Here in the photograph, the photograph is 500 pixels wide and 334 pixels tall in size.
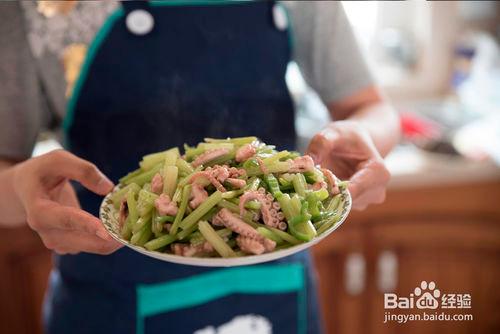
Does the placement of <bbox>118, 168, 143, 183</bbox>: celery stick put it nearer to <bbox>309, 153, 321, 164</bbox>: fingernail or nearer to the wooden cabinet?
<bbox>309, 153, 321, 164</bbox>: fingernail

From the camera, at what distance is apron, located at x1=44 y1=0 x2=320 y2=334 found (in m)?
0.66

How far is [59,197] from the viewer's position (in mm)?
608

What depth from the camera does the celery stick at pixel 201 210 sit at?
51 cm

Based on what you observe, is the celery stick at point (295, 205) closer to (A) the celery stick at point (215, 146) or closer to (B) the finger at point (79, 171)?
(A) the celery stick at point (215, 146)

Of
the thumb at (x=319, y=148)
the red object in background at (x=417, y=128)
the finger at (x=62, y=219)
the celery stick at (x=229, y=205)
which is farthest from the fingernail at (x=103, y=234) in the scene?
the red object in background at (x=417, y=128)

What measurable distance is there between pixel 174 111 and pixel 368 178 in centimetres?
24

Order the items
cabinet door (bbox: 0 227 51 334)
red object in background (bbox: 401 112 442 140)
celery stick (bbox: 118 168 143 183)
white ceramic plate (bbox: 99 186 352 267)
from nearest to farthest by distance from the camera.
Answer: white ceramic plate (bbox: 99 186 352 267) < celery stick (bbox: 118 168 143 183) < cabinet door (bbox: 0 227 51 334) < red object in background (bbox: 401 112 442 140)

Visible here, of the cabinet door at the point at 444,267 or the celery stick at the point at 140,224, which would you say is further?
the cabinet door at the point at 444,267

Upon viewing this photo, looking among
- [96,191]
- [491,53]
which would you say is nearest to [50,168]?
[96,191]

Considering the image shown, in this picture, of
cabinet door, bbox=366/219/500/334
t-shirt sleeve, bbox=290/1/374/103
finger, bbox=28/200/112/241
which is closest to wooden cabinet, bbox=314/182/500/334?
cabinet door, bbox=366/219/500/334

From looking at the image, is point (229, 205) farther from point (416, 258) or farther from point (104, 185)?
point (416, 258)

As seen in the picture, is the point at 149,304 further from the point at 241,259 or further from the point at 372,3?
the point at 372,3

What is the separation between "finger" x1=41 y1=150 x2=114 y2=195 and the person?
13 millimetres

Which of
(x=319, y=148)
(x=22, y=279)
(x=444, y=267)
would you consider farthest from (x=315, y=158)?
(x=22, y=279)
